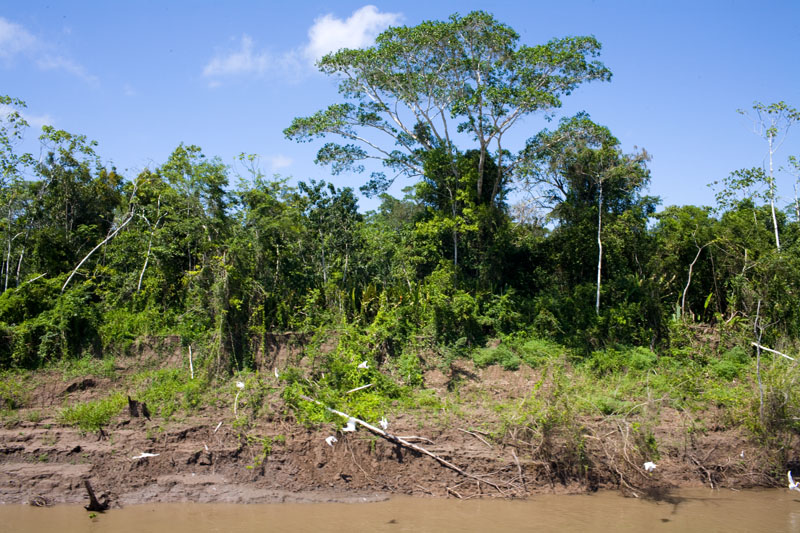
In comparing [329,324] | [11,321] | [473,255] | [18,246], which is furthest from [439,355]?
[18,246]

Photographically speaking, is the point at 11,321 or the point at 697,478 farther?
the point at 11,321

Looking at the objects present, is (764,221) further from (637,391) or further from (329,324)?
(329,324)

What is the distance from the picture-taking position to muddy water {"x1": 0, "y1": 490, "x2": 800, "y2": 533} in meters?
6.71

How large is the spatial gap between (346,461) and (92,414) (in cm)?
405

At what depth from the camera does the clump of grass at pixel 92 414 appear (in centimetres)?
853

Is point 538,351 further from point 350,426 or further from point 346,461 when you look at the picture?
point 346,461

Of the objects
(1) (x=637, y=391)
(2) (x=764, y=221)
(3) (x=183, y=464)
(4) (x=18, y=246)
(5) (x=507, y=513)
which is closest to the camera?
(5) (x=507, y=513)

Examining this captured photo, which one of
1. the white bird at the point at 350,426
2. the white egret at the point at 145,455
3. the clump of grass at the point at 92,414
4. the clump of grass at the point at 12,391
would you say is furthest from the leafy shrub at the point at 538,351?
the clump of grass at the point at 12,391

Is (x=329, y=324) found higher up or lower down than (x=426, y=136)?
lower down

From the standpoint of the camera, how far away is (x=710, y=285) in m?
13.0

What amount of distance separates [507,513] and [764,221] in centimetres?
1101

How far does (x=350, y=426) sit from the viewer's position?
8.02m

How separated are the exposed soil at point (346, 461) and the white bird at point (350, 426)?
0.12 metres

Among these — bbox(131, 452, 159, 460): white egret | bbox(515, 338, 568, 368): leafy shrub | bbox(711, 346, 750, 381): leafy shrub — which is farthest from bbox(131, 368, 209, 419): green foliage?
bbox(711, 346, 750, 381): leafy shrub
